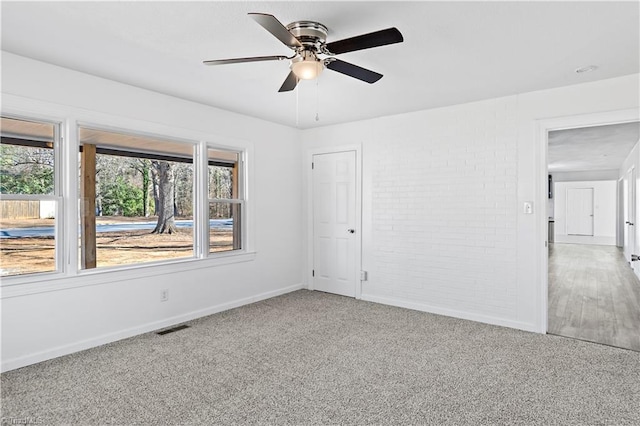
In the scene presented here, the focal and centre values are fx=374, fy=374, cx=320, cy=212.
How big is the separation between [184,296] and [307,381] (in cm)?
199

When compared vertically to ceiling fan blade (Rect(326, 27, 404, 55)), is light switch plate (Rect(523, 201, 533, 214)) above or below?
below

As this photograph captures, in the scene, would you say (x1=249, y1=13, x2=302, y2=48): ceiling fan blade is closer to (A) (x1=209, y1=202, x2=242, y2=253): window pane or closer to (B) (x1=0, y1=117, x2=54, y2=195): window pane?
(B) (x1=0, y1=117, x2=54, y2=195): window pane

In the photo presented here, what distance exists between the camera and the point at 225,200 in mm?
4582

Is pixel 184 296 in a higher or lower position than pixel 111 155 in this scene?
lower

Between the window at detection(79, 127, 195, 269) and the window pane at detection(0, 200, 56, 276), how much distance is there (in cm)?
25

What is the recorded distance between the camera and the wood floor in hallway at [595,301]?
3.68 m

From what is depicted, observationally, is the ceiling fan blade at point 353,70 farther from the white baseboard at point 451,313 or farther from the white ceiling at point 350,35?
the white baseboard at point 451,313

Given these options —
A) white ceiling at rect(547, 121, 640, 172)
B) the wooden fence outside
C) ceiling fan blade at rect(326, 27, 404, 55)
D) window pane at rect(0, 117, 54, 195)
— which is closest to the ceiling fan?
ceiling fan blade at rect(326, 27, 404, 55)

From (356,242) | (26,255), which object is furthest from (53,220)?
(356,242)

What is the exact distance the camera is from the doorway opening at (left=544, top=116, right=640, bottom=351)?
3885 mm

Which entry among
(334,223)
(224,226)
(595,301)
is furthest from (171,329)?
(595,301)

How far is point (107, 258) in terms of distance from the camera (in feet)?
11.7

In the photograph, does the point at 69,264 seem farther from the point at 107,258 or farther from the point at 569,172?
the point at 569,172

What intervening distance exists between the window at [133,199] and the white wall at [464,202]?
7.44ft
